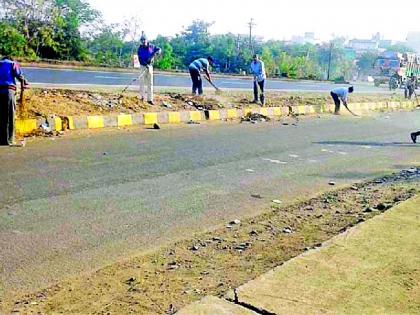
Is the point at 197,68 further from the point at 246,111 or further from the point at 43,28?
the point at 43,28

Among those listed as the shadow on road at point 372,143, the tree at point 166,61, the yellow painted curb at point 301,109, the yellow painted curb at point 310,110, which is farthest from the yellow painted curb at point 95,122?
the tree at point 166,61

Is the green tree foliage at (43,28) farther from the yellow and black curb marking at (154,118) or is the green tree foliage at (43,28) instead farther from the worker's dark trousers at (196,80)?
the yellow and black curb marking at (154,118)

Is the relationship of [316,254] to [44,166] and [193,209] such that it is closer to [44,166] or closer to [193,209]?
[193,209]

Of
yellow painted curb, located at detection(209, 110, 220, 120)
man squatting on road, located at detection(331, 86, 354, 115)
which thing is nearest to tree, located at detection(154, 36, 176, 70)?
man squatting on road, located at detection(331, 86, 354, 115)

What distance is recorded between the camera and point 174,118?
48.1 feet

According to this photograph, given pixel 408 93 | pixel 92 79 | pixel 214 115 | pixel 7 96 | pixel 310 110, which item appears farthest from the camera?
pixel 408 93

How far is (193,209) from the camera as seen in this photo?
6.16 meters

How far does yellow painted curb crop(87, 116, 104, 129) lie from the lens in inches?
488

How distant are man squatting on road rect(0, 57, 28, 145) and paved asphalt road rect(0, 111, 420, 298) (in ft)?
1.34

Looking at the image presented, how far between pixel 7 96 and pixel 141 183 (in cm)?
367

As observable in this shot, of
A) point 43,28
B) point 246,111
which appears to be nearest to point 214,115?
point 246,111

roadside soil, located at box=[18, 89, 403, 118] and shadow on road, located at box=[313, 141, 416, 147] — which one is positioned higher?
roadside soil, located at box=[18, 89, 403, 118]

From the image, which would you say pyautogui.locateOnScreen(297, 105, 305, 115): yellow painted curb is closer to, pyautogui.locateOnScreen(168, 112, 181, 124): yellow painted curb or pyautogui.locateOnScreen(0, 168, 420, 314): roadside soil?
pyautogui.locateOnScreen(168, 112, 181, 124): yellow painted curb

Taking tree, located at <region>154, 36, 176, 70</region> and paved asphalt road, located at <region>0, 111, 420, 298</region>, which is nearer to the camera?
paved asphalt road, located at <region>0, 111, 420, 298</region>
